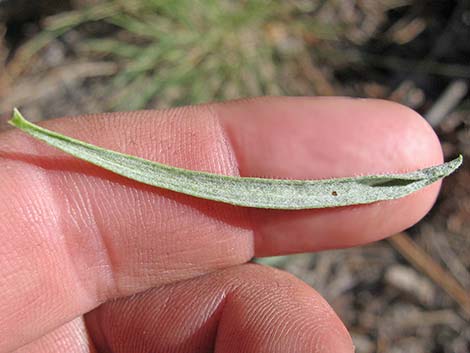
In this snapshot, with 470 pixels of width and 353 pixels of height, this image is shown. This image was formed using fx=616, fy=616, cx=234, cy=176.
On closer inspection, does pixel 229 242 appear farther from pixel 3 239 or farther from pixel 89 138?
pixel 3 239

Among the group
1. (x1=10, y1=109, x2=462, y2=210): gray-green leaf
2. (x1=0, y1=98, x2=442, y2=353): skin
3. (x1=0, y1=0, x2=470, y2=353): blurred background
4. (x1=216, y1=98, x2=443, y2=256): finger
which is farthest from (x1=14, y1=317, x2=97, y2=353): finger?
(x1=0, y1=0, x2=470, y2=353): blurred background

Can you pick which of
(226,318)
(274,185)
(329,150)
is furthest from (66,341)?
(329,150)

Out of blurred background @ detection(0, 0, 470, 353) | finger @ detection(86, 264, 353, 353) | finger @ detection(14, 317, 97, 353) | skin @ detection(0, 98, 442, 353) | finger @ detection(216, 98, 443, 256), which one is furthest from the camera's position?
blurred background @ detection(0, 0, 470, 353)

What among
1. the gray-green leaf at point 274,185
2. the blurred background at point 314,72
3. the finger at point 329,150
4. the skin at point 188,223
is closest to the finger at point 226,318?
the skin at point 188,223

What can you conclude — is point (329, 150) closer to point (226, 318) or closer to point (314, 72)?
point (226, 318)

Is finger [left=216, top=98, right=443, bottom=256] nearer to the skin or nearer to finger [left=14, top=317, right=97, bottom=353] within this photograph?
the skin

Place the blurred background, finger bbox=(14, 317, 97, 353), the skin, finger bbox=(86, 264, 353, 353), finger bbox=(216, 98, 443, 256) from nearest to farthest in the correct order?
finger bbox=(86, 264, 353, 353) < the skin < finger bbox=(216, 98, 443, 256) < finger bbox=(14, 317, 97, 353) < the blurred background
